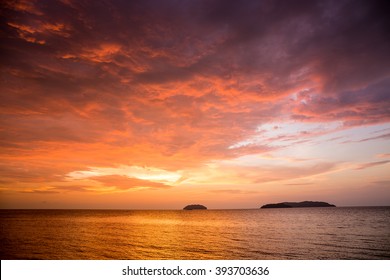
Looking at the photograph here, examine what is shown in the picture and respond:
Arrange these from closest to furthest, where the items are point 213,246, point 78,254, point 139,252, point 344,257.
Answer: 1. point 344,257
2. point 78,254
3. point 139,252
4. point 213,246

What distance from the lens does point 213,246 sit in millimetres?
37469

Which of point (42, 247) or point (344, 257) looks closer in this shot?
point (344, 257)
